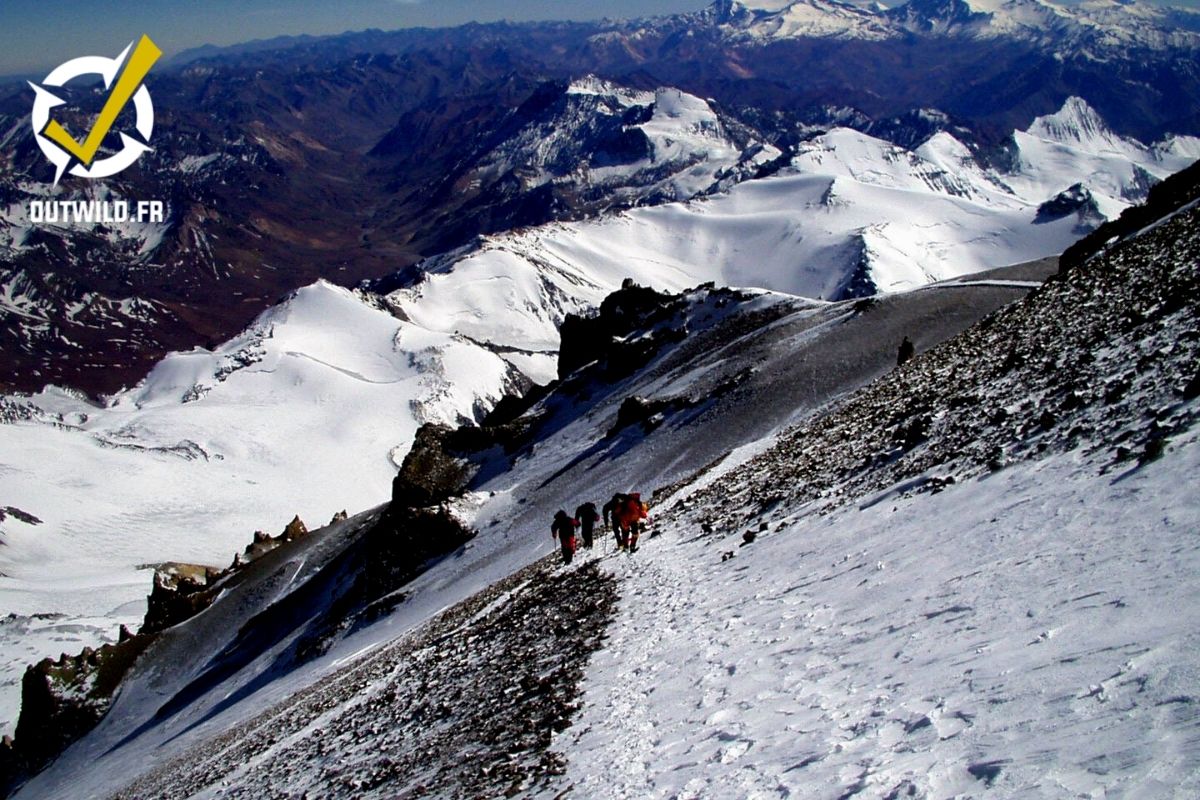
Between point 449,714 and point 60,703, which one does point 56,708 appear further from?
point 449,714

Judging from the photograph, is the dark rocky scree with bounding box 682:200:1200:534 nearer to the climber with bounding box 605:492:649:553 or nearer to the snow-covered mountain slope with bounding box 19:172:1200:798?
the snow-covered mountain slope with bounding box 19:172:1200:798

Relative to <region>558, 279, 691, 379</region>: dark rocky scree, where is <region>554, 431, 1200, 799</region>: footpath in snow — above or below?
below

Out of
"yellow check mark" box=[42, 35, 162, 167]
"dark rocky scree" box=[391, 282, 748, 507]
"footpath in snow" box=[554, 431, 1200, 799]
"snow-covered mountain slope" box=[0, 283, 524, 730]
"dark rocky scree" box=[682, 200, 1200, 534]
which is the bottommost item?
"footpath in snow" box=[554, 431, 1200, 799]

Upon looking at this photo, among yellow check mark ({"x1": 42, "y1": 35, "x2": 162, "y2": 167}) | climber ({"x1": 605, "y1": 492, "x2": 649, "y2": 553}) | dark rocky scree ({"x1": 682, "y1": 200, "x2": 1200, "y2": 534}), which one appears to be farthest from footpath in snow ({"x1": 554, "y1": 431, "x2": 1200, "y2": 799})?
yellow check mark ({"x1": 42, "y1": 35, "x2": 162, "y2": 167})

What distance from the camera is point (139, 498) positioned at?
5979 inches

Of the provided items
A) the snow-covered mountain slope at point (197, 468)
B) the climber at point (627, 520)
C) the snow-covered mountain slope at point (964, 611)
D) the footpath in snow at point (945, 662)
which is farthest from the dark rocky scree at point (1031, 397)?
the snow-covered mountain slope at point (197, 468)

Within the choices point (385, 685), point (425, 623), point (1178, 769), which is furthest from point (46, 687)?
point (1178, 769)

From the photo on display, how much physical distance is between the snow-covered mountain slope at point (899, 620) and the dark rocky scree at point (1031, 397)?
0.33 feet

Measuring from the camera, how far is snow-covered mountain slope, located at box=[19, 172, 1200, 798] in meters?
7.70

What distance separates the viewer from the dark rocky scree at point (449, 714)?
1252 cm

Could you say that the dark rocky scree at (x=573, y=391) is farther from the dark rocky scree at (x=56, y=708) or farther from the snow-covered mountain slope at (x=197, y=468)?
the snow-covered mountain slope at (x=197, y=468)

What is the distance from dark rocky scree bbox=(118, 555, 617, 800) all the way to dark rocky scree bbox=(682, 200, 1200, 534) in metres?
5.88

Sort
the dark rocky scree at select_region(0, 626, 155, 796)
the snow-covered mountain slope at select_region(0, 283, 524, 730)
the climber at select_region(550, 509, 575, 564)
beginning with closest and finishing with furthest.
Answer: the climber at select_region(550, 509, 575, 564)
the dark rocky scree at select_region(0, 626, 155, 796)
the snow-covered mountain slope at select_region(0, 283, 524, 730)

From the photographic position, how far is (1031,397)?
57.1ft
